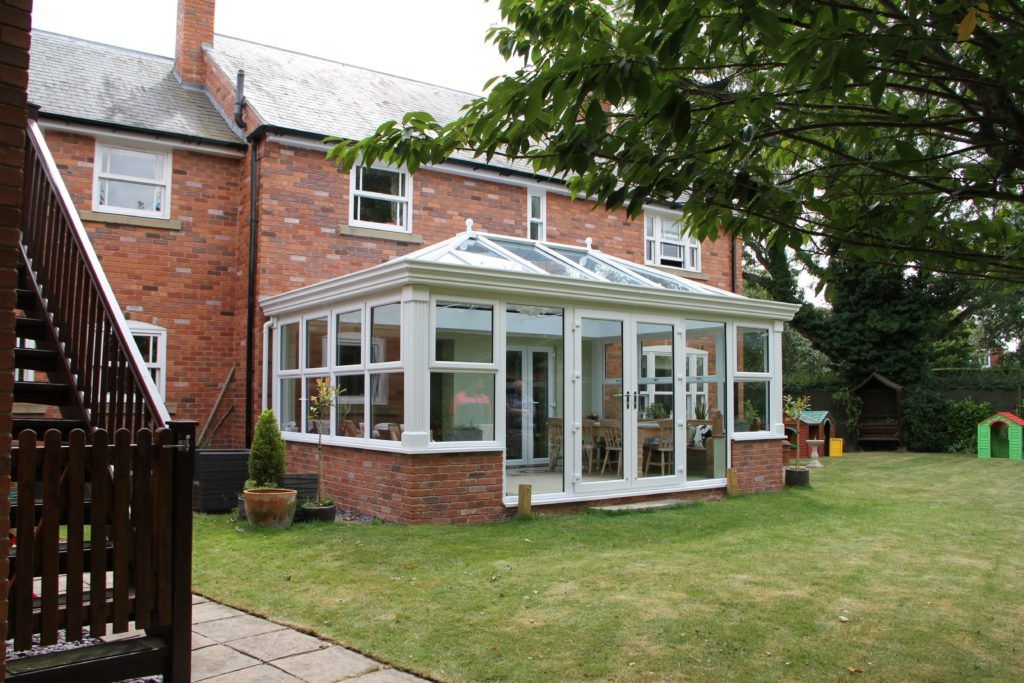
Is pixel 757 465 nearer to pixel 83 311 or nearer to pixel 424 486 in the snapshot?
pixel 424 486

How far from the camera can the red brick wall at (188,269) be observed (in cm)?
1155

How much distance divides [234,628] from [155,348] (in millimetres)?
7799

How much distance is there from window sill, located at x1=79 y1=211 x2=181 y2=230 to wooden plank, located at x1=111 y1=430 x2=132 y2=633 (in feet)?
28.2

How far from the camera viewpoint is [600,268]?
38.0 feet

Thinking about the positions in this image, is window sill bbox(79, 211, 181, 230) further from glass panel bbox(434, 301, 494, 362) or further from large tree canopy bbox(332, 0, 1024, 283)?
large tree canopy bbox(332, 0, 1024, 283)

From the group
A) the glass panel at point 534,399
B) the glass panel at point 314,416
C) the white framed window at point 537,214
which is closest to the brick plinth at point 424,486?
the glass panel at point 534,399

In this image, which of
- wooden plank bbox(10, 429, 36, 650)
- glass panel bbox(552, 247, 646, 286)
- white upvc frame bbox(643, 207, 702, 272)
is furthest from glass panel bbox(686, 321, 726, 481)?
wooden plank bbox(10, 429, 36, 650)

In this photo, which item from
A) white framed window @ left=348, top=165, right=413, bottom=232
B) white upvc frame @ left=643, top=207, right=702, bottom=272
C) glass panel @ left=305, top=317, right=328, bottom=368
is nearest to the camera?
glass panel @ left=305, top=317, right=328, bottom=368

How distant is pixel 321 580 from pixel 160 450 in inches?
104

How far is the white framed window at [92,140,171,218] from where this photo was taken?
1168cm

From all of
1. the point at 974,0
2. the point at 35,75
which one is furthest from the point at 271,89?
the point at 974,0

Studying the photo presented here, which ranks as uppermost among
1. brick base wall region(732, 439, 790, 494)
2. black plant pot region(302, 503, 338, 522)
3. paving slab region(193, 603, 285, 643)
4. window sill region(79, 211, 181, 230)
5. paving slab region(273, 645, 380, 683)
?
window sill region(79, 211, 181, 230)

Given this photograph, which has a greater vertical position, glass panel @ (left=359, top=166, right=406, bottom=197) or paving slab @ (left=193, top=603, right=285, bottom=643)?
glass panel @ (left=359, top=166, right=406, bottom=197)

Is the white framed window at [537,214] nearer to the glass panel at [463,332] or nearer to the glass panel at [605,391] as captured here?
the glass panel at [605,391]
